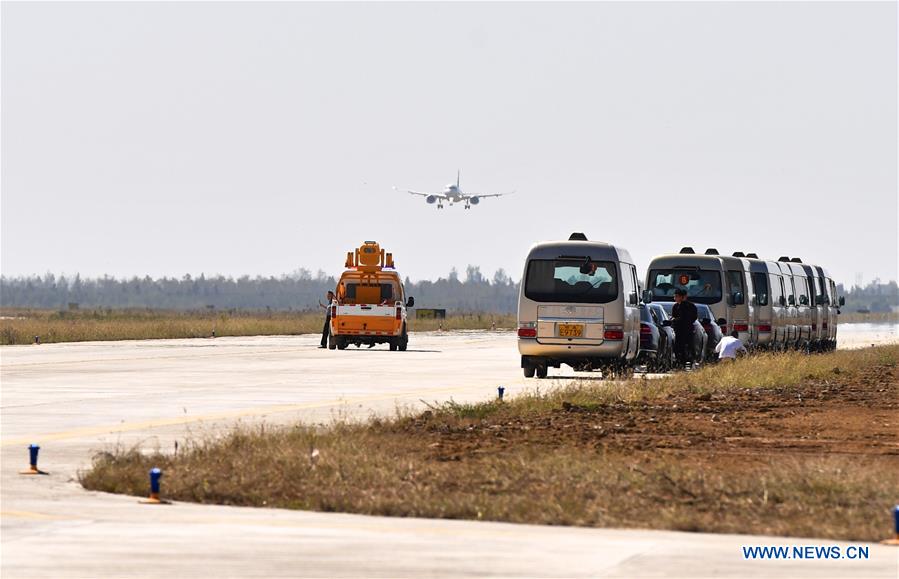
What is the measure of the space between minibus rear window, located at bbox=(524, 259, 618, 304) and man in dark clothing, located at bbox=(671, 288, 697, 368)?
7.27 ft

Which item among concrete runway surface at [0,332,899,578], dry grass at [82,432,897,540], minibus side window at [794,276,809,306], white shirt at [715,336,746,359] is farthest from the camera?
minibus side window at [794,276,809,306]

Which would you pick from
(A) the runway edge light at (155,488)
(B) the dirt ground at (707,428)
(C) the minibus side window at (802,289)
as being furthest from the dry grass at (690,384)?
(C) the minibus side window at (802,289)

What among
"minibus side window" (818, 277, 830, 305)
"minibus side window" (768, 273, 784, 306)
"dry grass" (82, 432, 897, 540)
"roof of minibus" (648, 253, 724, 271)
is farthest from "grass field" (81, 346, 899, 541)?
"minibus side window" (818, 277, 830, 305)

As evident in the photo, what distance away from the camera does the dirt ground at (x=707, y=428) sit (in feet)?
60.9

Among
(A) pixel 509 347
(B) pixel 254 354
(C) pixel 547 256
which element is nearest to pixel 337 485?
(C) pixel 547 256

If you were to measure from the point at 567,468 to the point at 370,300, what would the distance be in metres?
36.6

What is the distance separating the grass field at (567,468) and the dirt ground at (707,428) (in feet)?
0.12

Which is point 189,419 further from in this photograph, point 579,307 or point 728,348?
point 728,348

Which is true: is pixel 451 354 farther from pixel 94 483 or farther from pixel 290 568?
pixel 290 568

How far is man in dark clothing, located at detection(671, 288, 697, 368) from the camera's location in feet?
120

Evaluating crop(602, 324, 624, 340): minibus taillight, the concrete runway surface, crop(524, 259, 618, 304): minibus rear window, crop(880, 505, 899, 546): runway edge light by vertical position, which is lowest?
the concrete runway surface

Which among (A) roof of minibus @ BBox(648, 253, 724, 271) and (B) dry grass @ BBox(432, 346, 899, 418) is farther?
(A) roof of minibus @ BBox(648, 253, 724, 271)

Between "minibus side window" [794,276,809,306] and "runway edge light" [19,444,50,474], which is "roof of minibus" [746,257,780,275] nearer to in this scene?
"minibus side window" [794,276,809,306]
